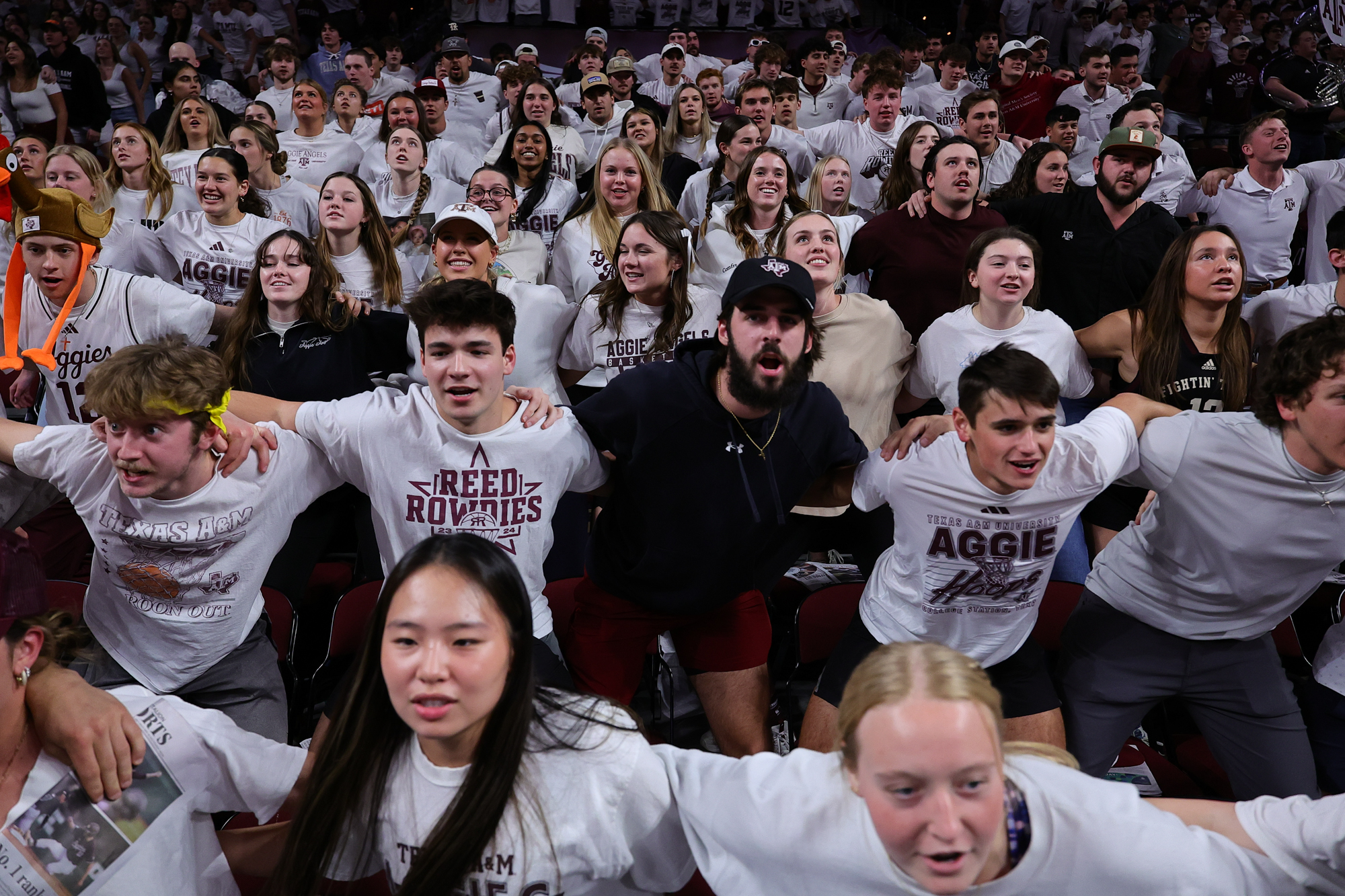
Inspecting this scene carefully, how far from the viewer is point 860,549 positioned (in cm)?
385

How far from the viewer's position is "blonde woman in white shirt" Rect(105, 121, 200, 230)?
581 cm

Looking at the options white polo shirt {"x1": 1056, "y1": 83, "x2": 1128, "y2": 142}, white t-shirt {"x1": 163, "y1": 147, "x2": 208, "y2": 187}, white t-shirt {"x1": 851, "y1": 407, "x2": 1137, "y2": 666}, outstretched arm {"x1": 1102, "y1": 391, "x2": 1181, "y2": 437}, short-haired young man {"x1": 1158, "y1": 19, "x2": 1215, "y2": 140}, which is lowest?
white t-shirt {"x1": 851, "y1": 407, "x2": 1137, "y2": 666}

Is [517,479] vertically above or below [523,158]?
below

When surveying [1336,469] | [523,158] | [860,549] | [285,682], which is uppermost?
[523,158]

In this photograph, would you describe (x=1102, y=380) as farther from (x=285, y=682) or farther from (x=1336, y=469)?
(x=285, y=682)

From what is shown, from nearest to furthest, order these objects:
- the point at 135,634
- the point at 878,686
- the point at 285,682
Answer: the point at 878,686 → the point at 135,634 → the point at 285,682

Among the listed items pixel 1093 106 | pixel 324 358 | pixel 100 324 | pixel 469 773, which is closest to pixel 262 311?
pixel 324 358

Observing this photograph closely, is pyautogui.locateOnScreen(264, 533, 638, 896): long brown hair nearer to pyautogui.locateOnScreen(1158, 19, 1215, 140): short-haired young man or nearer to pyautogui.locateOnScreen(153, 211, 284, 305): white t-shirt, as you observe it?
pyautogui.locateOnScreen(153, 211, 284, 305): white t-shirt

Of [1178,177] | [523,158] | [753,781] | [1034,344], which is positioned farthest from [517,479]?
[1178,177]

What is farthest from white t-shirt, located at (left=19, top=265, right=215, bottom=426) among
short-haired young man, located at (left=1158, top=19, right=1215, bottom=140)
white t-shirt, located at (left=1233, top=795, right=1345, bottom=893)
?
short-haired young man, located at (left=1158, top=19, right=1215, bottom=140)

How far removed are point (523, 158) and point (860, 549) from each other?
3.64m

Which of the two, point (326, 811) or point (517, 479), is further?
point (517, 479)

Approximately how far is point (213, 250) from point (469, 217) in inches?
67.1

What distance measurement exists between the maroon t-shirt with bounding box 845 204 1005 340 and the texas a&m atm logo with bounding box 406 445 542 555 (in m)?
2.56
